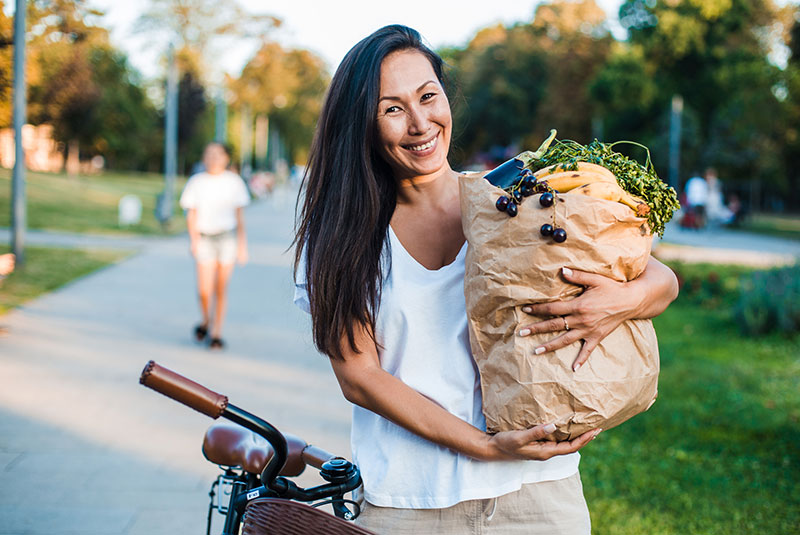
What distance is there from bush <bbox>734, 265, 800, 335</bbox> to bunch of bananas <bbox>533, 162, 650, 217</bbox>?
8521 mm

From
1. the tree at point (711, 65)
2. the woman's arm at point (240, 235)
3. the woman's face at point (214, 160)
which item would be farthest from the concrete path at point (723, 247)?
the tree at point (711, 65)

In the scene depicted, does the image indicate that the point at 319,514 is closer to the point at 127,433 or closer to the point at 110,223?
the point at 127,433

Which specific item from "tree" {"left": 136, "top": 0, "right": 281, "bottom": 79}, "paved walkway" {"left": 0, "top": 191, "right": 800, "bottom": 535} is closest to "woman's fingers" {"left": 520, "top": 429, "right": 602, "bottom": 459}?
"paved walkway" {"left": 0, "top": 191, "right": 800, "bottom": 535}

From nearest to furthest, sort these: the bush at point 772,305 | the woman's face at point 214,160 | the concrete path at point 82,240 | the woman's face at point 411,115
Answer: the woman's face at point 411,115, the woman's face at point 214,160, the bush at point 772,305, the concrete path at point 82,240

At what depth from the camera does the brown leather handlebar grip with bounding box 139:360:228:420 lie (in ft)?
4.97

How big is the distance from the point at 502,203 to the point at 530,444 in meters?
0.50

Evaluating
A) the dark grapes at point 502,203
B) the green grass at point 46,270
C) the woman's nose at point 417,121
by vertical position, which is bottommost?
the green grass at point 46,270

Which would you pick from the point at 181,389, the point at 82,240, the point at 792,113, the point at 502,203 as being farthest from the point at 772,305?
the point at 792,113

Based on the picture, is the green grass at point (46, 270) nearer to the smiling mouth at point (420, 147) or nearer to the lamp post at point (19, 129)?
the lamp post at point (19, 129)

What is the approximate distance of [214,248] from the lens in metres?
8.20

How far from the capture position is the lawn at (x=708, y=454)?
4.57 metres

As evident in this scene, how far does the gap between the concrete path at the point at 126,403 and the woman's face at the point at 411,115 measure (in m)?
0.54

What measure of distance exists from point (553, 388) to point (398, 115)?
2.31ft

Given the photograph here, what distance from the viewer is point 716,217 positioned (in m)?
28.0
